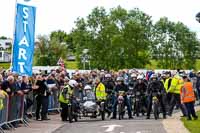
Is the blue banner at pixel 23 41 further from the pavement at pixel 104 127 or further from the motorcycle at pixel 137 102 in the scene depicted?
the motorcycle at pixel 137 102

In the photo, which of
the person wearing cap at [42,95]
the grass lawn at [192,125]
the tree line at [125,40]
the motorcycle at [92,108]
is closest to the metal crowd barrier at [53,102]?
the person wearing cap at [42,95]

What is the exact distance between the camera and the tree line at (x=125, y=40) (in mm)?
88938

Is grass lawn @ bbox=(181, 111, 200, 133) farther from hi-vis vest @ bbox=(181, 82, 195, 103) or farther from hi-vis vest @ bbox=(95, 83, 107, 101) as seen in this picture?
hi-vis vest @ bbox=(95, 83, 107, 101)

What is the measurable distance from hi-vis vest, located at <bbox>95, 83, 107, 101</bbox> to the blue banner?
5521 mm

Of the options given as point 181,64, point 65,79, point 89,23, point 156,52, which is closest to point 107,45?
point 89,23

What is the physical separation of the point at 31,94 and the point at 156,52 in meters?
77.3

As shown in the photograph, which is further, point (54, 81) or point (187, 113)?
point (54, 81)

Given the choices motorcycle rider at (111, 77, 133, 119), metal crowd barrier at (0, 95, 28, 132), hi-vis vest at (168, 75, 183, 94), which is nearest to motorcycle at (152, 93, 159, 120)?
motorcycle rider at (111, 77, 133, 119)

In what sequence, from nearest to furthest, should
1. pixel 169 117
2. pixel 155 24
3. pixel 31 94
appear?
pixel 31 94 < pixel 169 117 < pixel 155 24

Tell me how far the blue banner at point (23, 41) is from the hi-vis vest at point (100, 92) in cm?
552

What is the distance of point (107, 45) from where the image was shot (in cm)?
8900

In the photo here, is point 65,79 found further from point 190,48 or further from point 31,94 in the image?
point 190,48

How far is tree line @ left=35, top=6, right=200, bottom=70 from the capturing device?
8894cm

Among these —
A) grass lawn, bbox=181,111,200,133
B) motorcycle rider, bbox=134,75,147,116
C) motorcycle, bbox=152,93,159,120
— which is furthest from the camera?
motorcycle rider, bbox=134,75,147,116
